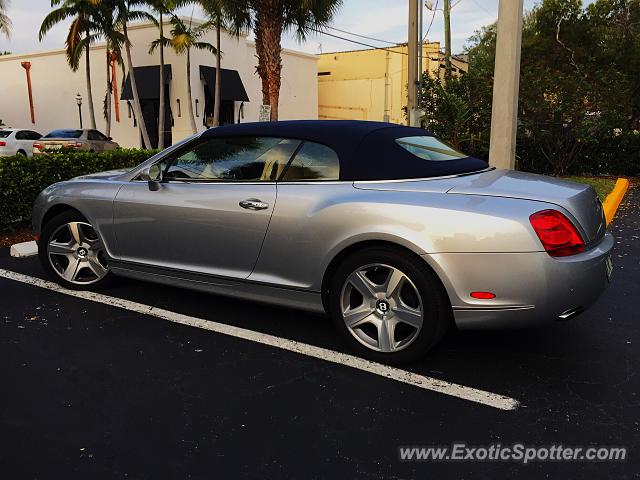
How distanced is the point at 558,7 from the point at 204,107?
654 inches

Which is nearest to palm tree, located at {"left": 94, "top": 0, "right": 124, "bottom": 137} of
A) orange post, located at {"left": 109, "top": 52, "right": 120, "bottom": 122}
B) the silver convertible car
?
orange post, located at {"left": 109, "top": 52, "right": 120, "bottom": 122}

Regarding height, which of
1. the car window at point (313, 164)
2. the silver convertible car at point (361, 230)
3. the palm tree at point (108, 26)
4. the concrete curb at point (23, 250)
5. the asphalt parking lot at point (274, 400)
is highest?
the palm tree at point (108, 26)

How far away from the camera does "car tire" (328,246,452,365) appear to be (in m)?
3.24

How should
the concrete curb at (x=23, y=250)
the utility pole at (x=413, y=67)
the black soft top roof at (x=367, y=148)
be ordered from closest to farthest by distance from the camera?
the black soft top roof at (x=367, y=148), the concrete curb at (x=23, y=250), the utility pole at (x=413, y=67)

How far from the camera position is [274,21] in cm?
1593

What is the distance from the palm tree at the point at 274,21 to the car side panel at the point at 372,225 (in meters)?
12.8

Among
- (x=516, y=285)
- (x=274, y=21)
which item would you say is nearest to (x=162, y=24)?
(x=274, y=21)

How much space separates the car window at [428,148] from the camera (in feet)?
12.5

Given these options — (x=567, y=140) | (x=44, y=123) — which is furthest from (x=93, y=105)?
(x=567, y=140)

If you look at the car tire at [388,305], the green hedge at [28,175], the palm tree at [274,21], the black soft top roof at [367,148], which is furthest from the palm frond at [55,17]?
the car tire at [388,305]

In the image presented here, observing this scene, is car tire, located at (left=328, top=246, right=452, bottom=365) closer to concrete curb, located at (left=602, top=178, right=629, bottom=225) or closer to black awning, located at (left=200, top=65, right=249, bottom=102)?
concrete curb, located at (left=602, top=178, right=629, bottom=225)

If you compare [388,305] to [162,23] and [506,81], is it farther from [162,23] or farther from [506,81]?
[162,23]

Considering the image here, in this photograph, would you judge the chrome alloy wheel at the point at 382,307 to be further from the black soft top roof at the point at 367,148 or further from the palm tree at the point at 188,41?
the palm tree at the point at 188,41

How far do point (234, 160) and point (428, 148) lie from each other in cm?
138
